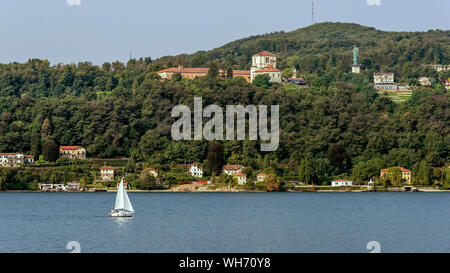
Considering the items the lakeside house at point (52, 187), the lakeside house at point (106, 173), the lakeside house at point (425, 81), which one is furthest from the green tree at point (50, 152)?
the lakeside house at point (425, 81)

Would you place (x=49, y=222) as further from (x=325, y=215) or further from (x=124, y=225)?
(x=325, y=215)

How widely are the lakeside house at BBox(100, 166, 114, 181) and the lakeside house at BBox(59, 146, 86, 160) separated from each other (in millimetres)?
5892

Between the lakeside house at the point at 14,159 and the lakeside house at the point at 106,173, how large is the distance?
7572 mm

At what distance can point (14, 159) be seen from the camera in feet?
201

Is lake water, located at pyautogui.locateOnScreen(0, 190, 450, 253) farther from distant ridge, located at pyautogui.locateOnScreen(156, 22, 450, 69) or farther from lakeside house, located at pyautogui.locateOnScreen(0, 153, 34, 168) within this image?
distant ridge, located at pyautogui.locateOnScreen(156, 22, 450, 69)

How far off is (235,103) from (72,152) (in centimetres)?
1834

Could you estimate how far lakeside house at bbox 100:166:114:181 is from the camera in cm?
5724

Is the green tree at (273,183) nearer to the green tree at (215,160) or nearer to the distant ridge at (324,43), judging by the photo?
the green tree at (215,160)

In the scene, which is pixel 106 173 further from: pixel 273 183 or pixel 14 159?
pixel 273 183

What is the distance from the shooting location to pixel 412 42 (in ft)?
366

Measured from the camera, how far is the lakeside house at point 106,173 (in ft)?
188

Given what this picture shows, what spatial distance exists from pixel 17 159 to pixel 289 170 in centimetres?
2330

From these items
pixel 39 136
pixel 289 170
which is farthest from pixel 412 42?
pixel 39 136

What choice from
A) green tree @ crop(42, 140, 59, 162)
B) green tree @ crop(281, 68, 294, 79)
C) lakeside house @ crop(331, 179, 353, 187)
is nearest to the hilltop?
green tree @ crop(281, 68, 294, 79)
